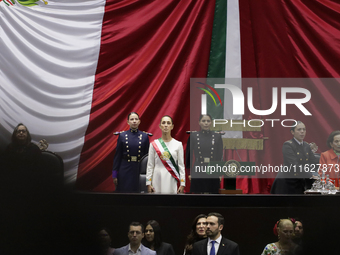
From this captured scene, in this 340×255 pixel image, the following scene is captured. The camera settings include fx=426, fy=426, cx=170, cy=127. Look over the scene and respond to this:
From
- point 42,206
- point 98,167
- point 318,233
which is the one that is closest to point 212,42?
point 98,167

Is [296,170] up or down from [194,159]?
down

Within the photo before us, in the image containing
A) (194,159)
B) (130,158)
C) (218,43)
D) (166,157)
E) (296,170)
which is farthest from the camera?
(218,43)

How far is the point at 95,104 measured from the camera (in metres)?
4.98

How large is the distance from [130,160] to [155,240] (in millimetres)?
1501

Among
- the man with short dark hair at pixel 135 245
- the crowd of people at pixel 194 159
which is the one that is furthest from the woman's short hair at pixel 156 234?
the crowd of people at pixel 194 159

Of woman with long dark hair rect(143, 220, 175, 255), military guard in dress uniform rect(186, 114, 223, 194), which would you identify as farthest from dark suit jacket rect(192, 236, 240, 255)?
military guard in dress uniform rect(186, 114, 223, 194)

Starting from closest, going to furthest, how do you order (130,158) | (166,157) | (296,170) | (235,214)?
1. (235,214)
2. (296,170)
3. (166,157)
4. (130,158)

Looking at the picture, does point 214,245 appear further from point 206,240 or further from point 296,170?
point 296,170

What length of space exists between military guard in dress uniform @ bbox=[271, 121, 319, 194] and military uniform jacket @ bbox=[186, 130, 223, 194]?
561 millimetres

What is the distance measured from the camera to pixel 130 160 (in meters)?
4.18

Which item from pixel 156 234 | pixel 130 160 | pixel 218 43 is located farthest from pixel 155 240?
pixel 218 43

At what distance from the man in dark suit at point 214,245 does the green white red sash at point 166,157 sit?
117cm

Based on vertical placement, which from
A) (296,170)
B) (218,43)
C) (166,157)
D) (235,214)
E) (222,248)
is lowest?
(222,248)

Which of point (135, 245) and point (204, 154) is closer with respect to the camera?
point (135, 245)
